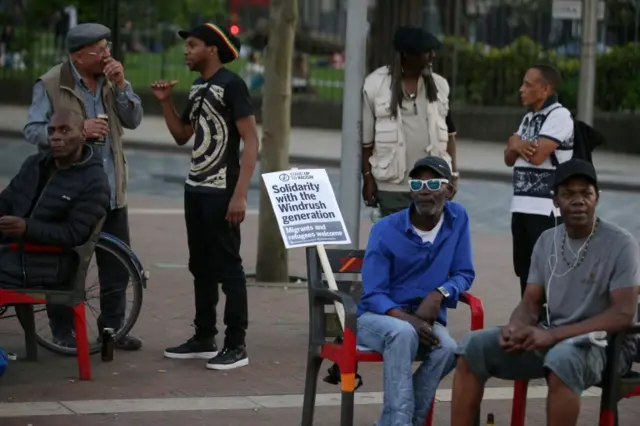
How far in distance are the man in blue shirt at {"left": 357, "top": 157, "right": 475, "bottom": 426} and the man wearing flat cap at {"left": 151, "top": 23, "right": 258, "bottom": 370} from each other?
1518 millimetres

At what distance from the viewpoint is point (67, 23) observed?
29.7 metres

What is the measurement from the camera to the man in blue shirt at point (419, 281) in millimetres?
6129

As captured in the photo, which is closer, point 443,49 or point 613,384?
point 613,384

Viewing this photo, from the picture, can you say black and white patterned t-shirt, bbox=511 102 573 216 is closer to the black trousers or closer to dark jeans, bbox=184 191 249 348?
the black trousers

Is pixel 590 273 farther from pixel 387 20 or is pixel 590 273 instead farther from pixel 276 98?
pixel 387 20

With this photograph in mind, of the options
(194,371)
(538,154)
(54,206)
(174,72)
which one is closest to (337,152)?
(174,72)

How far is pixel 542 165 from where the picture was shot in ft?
26.6

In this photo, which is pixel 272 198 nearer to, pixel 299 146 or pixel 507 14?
pixel 299 146

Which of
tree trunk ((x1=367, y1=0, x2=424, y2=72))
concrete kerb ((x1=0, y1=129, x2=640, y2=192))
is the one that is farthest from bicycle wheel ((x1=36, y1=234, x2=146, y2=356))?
tree trunk ((x1=367, y1=0, x2=424, y2=72))

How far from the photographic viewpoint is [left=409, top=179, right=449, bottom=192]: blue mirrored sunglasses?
20.6ft

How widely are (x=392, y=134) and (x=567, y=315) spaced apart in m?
2.42

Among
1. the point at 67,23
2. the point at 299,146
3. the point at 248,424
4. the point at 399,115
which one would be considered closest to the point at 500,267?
the point at 399,115

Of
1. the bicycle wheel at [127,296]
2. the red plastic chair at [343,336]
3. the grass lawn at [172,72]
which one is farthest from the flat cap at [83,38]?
the grass lawn at [172,72]

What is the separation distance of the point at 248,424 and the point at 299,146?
56.8 feet
